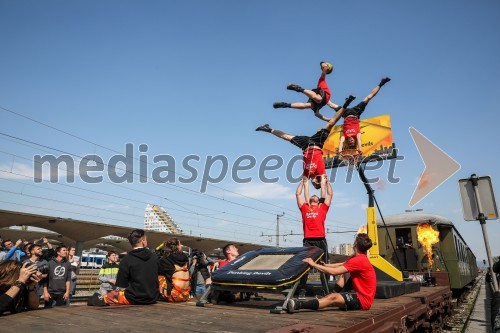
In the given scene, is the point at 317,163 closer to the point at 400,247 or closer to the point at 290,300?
the point at 290,300

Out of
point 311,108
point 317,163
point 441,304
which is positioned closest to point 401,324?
point 317,163

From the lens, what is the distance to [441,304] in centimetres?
654

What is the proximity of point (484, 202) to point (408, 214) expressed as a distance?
662 cm

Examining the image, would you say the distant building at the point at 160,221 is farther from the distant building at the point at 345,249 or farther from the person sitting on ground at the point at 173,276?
the person sitting on ground at the point at 173,276

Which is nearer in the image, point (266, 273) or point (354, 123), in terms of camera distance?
point (266, 273)

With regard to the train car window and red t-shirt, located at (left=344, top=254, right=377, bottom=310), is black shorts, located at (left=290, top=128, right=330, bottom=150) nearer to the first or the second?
red t-shirt, located at (left=344, top=254, right=377, bottom=310)

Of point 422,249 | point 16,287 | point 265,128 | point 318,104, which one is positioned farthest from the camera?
point 422,249

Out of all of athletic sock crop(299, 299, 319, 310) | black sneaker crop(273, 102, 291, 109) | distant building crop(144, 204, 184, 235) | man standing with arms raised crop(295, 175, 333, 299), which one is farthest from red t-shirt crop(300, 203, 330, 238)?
distant building crop(144, 204, 184, 235)

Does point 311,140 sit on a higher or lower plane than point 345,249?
higher

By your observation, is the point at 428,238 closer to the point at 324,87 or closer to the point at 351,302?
the point at 324,87

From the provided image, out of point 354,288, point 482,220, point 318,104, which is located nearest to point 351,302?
point 354,288

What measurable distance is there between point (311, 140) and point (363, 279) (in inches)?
111

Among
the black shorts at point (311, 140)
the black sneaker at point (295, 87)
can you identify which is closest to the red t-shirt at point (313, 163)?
the black shorts at point (311, 140)

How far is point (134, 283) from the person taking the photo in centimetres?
412
